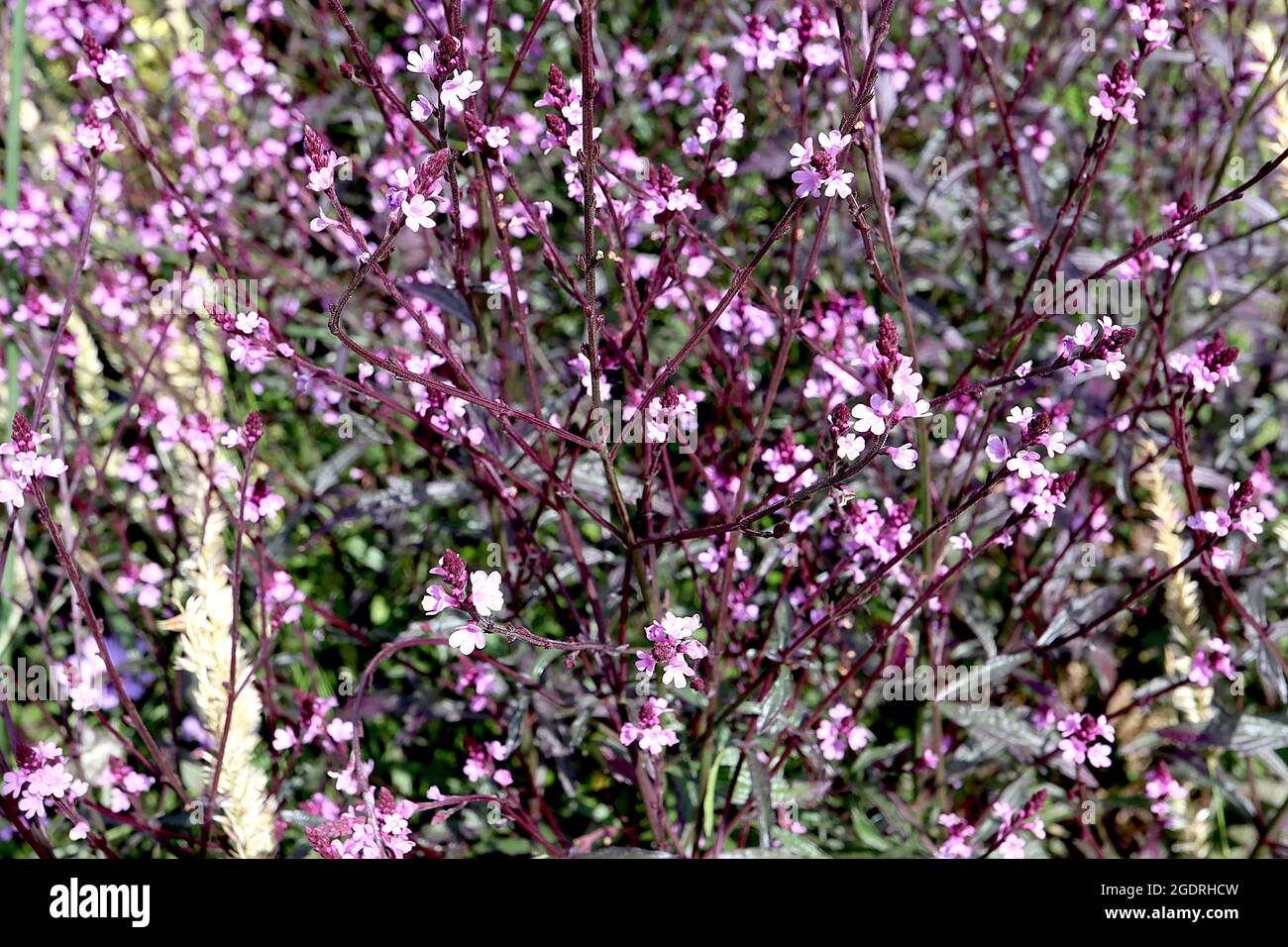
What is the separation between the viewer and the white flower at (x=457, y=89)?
5.94ft

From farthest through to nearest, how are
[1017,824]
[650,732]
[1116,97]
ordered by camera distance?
[1017,824] → [1116,97] → [650,732]

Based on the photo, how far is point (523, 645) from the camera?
113 inches

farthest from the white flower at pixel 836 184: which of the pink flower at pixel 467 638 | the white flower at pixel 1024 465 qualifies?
the pink flower at pixel 467 638

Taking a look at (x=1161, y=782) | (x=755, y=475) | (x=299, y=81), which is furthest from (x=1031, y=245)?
(x=299, y=81)

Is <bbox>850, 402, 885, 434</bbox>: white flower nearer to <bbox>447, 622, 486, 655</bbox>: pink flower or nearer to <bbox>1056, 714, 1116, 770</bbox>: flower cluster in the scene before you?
<bbox>447, 622, 486, 655</bbox>: pink flower

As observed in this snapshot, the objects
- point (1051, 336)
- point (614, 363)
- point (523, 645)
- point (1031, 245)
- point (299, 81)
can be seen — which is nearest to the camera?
point (614, 363)

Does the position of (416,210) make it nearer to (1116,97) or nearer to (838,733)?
(1116,97)

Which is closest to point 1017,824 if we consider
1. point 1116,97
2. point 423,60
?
point 1116,97

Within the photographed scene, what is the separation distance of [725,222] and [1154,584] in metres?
1.74

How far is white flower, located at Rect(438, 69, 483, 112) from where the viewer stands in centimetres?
181

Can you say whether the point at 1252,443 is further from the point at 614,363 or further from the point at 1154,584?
the point at 614,363

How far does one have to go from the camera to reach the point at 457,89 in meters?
1.82

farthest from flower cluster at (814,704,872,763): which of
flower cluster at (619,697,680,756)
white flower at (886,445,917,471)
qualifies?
white flower at (886,445,917,471)
